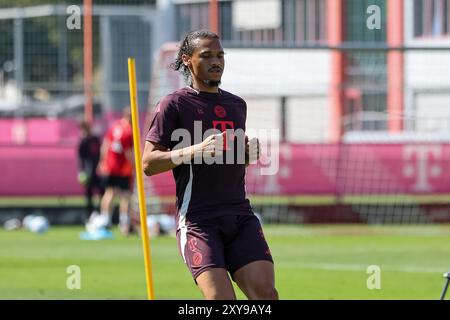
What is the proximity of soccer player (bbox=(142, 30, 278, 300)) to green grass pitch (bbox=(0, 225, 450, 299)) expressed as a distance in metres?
4.89

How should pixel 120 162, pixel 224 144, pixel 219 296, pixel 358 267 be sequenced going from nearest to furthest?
pixel 219 296
pixel 224 144
pixel 358 267
pixel 120 162

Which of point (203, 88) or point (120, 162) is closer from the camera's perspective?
point (203, 88)

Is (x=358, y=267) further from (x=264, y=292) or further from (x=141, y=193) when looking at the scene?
(x=264, y=292)

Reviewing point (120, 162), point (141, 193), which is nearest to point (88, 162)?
point (120, 162)

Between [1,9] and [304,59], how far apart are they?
26.3 ft

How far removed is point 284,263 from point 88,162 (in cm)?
821

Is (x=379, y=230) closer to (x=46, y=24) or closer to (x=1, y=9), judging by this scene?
(x=46, y=24)

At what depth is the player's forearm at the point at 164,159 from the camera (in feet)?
26.5

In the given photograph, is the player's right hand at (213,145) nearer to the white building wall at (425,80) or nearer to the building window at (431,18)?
the white building wall at (425,80)

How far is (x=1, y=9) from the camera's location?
29391 millimetres

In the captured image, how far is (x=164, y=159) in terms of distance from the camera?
816cm

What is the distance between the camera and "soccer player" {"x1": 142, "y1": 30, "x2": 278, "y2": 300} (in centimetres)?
809

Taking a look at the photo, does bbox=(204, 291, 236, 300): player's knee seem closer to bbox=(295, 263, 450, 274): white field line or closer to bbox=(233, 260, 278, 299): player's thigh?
Answer: bbox=(233, 260, 278, 299): player's thigh

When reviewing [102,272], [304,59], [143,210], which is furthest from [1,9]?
[143,210]
